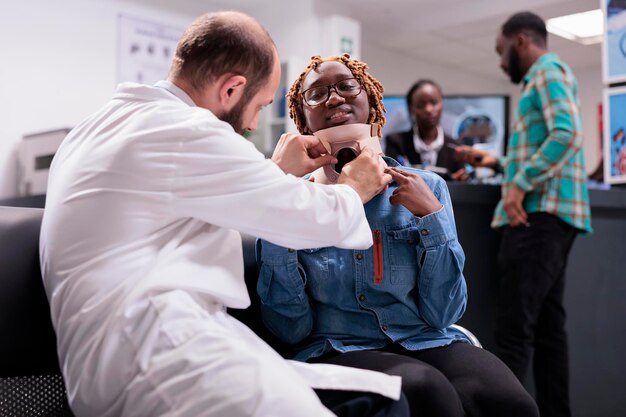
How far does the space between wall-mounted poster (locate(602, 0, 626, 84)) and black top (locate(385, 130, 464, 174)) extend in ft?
3.04

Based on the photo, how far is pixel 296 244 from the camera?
3.93 ft

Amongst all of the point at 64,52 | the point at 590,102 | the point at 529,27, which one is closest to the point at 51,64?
the point at 64,52

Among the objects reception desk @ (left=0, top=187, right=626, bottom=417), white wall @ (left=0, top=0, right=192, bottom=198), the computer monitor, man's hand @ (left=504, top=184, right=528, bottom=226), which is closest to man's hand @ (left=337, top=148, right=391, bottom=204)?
man's hand @ (left=504, top=184, right=528, bottom=226)

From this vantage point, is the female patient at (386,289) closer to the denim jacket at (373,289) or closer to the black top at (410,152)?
the denim jacket at (373,289)

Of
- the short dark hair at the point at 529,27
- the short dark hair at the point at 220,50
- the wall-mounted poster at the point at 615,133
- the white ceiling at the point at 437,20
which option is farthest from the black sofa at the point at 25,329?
the white ceiling at the point at 437,20

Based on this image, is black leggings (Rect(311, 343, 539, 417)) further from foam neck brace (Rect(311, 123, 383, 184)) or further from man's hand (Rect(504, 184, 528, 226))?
man's hand (Rect(504, 184, 528, 226))

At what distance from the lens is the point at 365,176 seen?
4.57ft

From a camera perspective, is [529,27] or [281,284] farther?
[529,27]

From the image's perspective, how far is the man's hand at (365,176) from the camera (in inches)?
54.1

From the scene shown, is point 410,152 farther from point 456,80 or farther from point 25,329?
point 456,80

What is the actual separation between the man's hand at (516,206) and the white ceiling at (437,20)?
4440 mm

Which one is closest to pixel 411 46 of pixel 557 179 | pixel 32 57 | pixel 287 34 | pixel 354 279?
pixel 287 34

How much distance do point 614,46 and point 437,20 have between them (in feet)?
14.5

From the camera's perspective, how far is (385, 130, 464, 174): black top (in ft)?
12.2
